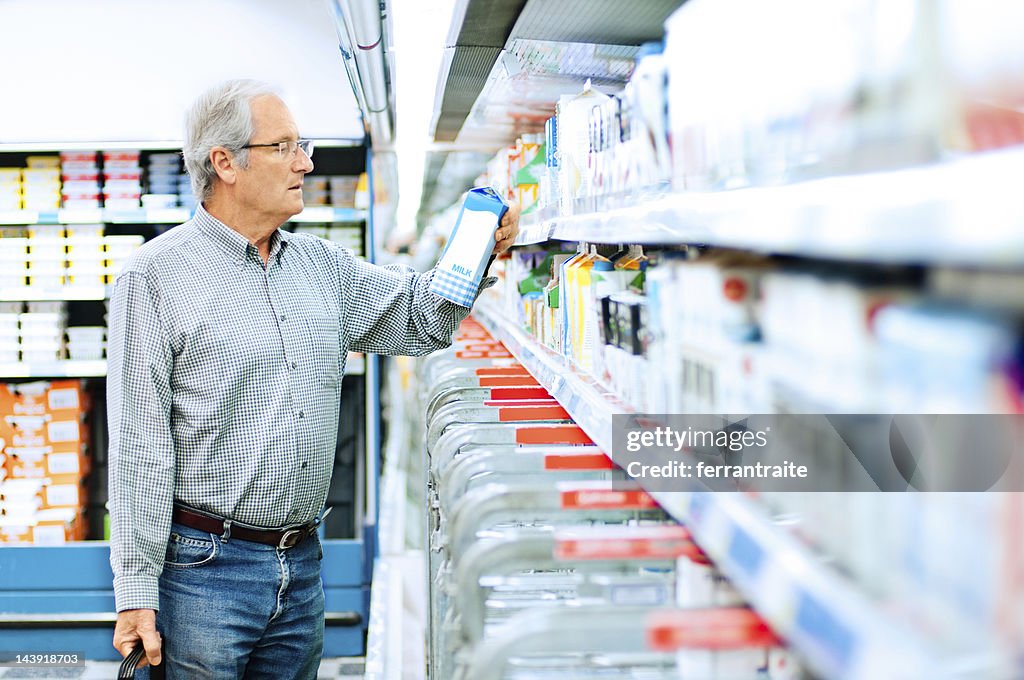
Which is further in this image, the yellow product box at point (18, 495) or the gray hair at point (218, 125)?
the yellow product box at point (18, 495)

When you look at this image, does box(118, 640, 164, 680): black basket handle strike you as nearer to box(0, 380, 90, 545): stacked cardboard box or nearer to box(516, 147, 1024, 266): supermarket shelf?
box(516, 147, 1024, 266): supermarket shelf

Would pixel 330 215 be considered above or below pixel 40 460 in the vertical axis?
above

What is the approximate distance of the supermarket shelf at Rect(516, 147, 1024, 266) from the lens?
0.48m

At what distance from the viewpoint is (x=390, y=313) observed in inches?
99.9

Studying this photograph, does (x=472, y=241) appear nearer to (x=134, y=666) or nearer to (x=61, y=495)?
(x=134, y=666)

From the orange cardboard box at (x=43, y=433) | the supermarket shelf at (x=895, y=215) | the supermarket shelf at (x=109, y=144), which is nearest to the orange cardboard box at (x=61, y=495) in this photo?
the orange cardboard box at (x=43, y=433)

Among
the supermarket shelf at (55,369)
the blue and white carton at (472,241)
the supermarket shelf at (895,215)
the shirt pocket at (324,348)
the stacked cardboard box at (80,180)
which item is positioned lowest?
the supermarket shelf at (55,369)

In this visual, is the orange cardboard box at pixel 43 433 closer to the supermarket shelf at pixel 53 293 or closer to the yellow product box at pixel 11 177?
the supermarket shelf at pixel 53 293

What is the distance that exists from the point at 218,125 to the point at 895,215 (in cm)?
195

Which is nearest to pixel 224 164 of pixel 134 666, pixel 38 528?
pixel 134 666

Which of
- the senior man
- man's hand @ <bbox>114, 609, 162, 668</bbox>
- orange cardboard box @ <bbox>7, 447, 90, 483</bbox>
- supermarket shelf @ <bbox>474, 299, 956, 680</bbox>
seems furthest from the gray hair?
orange cardboard box @ <bbox>7, 447, 90, 483</bbox>

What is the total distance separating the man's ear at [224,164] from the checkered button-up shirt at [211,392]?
0.34 ft

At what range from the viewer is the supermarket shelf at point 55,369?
13.1ft

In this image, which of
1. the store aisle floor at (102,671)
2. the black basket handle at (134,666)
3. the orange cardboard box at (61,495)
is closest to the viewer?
the black basket handle at (134,666)
